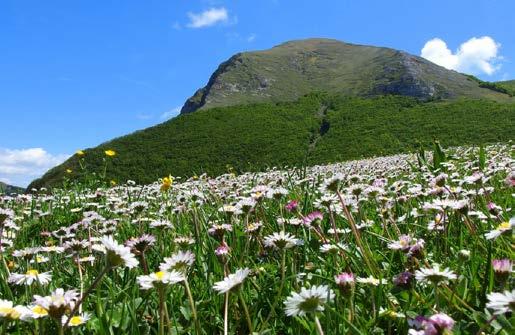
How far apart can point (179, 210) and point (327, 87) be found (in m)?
115

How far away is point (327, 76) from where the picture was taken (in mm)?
129875

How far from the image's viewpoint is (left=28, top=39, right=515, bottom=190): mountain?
61041 millimetres

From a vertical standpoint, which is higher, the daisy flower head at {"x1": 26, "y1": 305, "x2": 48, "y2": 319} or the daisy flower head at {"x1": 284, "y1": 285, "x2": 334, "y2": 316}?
the daisy flower head at {"x1": 26, "y1": 305, "x2": 48, "y2": 319}

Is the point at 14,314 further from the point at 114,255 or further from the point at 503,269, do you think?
the point at 503,269

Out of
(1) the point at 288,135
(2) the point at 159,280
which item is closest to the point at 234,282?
(2) the point at 159,280

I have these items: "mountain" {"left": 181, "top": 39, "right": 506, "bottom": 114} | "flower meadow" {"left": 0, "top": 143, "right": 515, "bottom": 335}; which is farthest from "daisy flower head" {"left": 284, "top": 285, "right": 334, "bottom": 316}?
"mountain" {"left": 181, "top": 39, "right": 506, "bottom": 114}

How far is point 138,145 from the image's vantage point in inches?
3007

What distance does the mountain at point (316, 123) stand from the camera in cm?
6104

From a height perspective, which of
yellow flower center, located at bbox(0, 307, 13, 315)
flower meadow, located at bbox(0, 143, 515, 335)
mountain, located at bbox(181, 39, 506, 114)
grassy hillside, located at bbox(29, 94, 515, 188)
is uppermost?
mountain, located at bbox(181, 39, 506, 114)

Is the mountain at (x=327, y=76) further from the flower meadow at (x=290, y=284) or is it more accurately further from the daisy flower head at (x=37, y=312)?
the daisy flower head at (x=37, y=312)

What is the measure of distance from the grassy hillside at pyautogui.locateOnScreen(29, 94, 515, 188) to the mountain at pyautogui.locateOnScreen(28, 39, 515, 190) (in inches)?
5.6

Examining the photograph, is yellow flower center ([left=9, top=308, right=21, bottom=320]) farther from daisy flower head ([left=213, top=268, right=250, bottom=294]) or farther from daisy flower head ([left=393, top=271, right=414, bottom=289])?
daisy flower head ([left=393, top=271, right=414, bottom=289])

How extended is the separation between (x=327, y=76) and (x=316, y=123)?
51178 mm

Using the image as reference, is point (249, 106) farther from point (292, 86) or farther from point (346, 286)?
point (346, 286)
